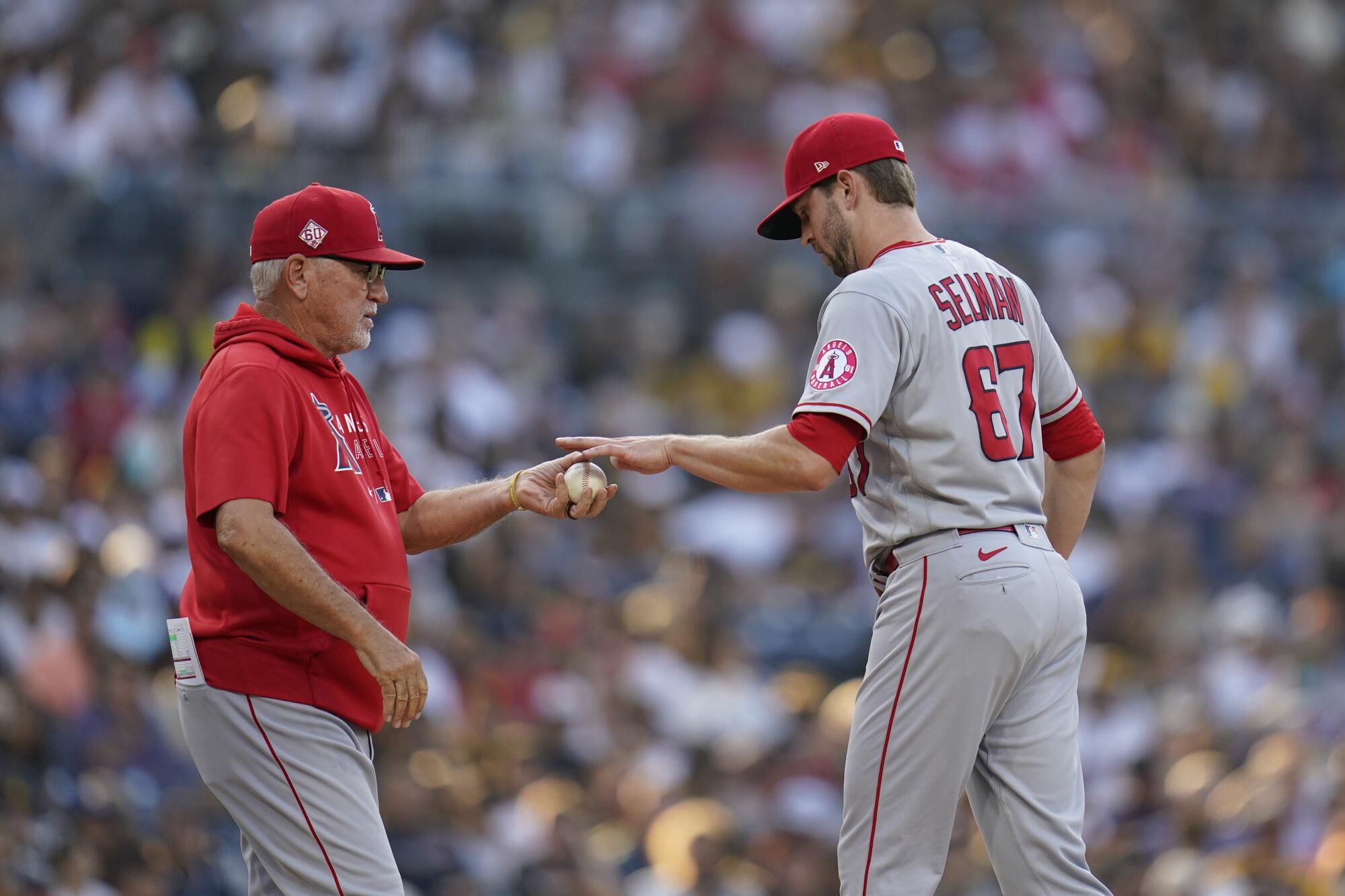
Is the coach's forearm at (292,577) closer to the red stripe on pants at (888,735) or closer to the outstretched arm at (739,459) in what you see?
the outstretched arm at (739,459)

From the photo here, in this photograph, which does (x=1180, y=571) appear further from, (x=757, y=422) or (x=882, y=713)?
(x=882, y=713)

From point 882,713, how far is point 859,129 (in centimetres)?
168

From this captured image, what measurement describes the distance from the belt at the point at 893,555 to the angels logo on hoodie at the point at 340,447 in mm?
1515

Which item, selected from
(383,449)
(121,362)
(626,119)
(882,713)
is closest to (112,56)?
(121,362)

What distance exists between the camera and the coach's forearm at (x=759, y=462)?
449 centimetres

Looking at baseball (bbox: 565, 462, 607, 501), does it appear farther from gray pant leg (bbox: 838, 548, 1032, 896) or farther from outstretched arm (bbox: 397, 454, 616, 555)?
gray pant leg (bbox: 838, 548, 1032, 896)

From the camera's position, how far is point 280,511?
438 centimetres

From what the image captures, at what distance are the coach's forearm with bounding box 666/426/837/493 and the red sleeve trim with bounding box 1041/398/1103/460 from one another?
934mm

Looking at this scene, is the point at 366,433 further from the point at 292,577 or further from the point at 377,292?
the point at 292,577

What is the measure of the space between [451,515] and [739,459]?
1065 millimetres

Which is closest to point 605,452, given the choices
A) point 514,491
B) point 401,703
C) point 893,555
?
point 514,491

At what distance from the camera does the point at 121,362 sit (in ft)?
36.4

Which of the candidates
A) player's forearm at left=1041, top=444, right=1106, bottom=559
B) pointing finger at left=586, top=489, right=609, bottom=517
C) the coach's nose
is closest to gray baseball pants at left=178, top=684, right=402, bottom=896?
pointing finger at left=586, top=489, right=609, bottom=517

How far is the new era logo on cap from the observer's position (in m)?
4.71
